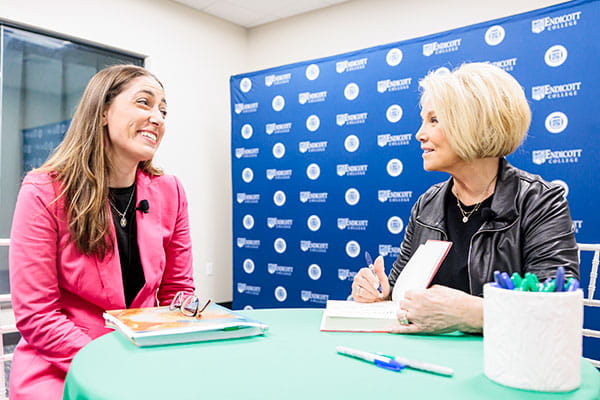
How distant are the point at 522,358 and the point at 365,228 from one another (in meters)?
3.23

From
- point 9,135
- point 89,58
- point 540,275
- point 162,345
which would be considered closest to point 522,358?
point 540,275

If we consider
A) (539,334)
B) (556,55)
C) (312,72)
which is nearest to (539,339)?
(539,334)

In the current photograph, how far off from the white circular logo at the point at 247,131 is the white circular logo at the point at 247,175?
1.07 ft

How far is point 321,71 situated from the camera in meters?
4.20

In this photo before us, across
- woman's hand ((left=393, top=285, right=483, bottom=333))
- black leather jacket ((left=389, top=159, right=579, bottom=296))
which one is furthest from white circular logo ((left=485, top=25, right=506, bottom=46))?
woman's hand ((left=393, top=285, right=483, bottom=333))

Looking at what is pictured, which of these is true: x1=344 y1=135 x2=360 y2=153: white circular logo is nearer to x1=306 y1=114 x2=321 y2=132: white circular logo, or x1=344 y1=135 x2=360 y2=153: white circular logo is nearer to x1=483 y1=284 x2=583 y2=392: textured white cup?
x1=306 y1=114 x2=321 y2=132: white circular logo

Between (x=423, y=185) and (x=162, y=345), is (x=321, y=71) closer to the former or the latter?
(x=423, y=185)

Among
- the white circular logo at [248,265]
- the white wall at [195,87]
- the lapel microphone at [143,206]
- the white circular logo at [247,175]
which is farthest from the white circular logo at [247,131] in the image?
the lapel microphone at [143,206]

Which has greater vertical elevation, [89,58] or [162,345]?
[89,58]

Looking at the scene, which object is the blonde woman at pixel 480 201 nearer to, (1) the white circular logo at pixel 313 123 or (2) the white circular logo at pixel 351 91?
(2) the white circular logo at pixel 351 91

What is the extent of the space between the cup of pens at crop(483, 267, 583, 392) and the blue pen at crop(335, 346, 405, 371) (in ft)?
0.51

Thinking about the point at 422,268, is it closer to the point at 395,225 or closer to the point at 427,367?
the point at 427,367

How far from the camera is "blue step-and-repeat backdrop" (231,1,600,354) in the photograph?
296cm

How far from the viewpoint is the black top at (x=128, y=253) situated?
1411mm
